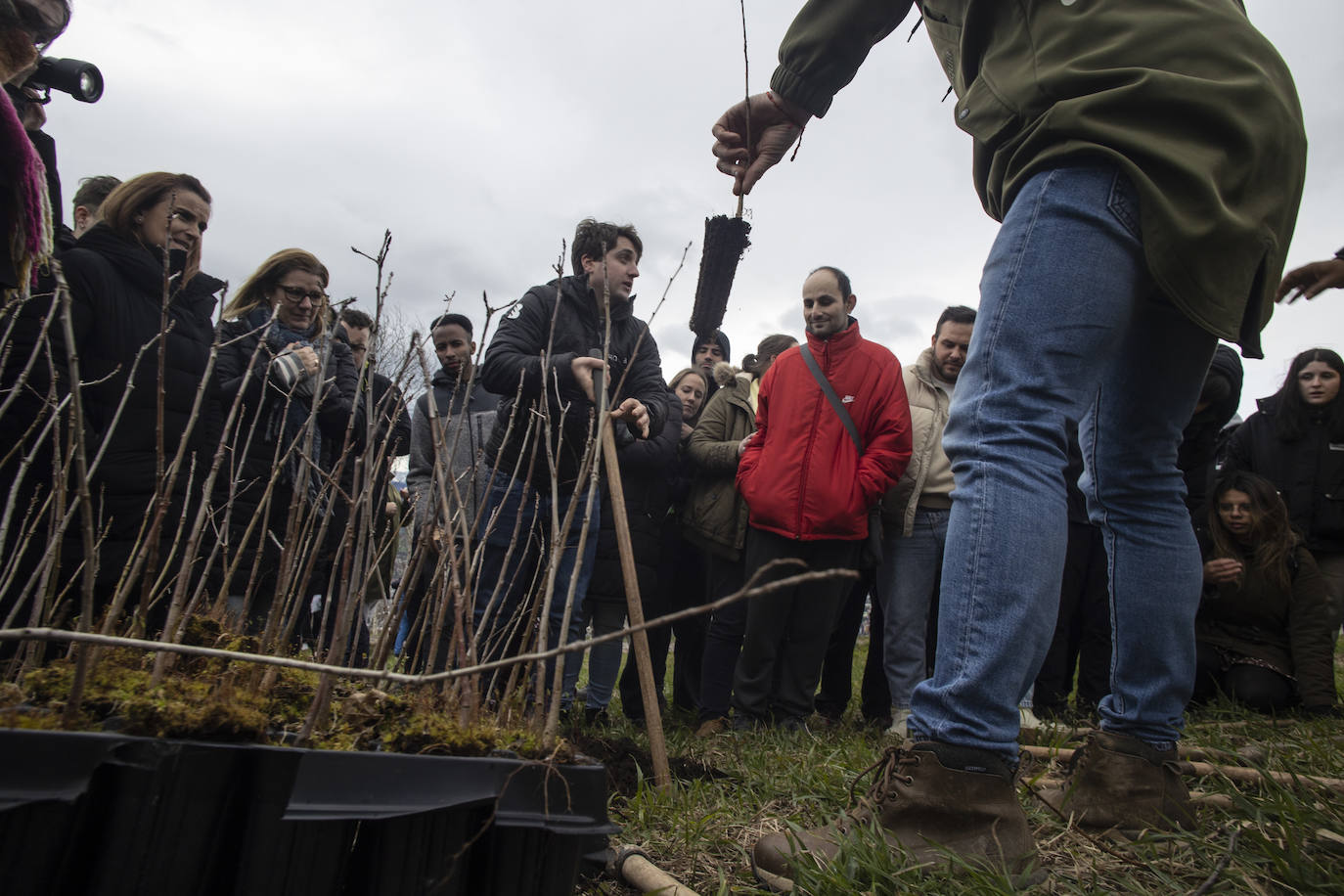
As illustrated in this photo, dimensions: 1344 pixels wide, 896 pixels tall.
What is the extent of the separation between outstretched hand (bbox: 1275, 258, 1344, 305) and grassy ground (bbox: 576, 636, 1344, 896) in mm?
1017

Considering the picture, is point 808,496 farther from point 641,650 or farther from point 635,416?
point 641,650

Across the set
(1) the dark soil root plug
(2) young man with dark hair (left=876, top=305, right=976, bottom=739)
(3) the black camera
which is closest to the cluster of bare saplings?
(3) the black camera

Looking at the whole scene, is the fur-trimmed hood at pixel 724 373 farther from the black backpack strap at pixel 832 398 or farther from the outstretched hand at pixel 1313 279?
the outstretched hand at pixel 1313 279

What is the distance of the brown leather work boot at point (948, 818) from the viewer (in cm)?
119

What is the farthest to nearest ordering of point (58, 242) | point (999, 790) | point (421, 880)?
point (58, 242) → point (999, 790) → point (421, 880)

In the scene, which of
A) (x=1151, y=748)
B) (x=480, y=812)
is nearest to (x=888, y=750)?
(x=1151, y=748)

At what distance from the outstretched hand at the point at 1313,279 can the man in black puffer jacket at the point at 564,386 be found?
1998 millimetres

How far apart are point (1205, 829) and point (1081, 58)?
1355 millimetres

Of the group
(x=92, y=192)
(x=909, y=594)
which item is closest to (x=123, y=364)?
(x=92, y=192)

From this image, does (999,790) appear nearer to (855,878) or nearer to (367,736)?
(855,878)

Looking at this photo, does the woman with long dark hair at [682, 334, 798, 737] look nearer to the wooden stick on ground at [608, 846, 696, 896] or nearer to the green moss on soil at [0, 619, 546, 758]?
the wooden stick on ground at [608, 846, 696, 896]

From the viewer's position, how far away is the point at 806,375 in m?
3.71

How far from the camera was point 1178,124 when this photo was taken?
4.26 feet

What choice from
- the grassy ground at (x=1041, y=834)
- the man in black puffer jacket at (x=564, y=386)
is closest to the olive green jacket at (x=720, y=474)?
the man in black puffer jacket at (x=564, y=386)
